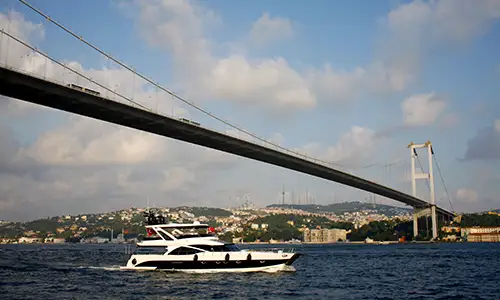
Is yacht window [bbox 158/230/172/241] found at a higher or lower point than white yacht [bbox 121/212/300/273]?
higher

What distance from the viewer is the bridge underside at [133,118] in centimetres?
3612

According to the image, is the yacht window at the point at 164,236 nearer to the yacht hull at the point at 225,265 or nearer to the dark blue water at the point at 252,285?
the yacht hull at the point at 225,265

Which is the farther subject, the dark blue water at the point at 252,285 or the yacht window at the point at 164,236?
the yacht window at the point at 164,236

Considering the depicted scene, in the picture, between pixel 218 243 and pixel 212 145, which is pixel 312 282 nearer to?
pixel 218 243

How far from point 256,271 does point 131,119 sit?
2137 cm

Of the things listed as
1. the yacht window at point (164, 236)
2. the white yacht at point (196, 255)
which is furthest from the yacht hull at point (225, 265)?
the yacht window at point (164, 236)

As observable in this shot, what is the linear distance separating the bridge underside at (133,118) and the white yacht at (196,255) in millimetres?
13442

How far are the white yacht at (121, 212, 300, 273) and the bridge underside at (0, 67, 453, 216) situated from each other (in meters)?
13.4

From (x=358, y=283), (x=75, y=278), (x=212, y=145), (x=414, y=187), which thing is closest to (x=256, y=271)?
Result: (x=358, y=283)

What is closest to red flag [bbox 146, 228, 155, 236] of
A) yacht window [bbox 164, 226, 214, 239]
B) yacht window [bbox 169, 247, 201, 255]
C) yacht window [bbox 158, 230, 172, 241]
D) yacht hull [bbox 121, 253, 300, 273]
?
yacht window [bbox 158, 230, 172, 241]

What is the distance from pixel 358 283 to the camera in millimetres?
27422

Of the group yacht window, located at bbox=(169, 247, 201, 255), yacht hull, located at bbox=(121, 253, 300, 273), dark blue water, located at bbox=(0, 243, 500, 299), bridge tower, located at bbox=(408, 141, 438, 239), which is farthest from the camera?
bridge tower, located at bbox=(408, 141, 438, 239)

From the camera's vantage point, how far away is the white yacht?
2906 centimetres

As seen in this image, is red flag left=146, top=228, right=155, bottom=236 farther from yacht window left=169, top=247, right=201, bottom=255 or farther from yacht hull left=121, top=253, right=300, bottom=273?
yacht window left=169, top=247, right=201, bottom=255
